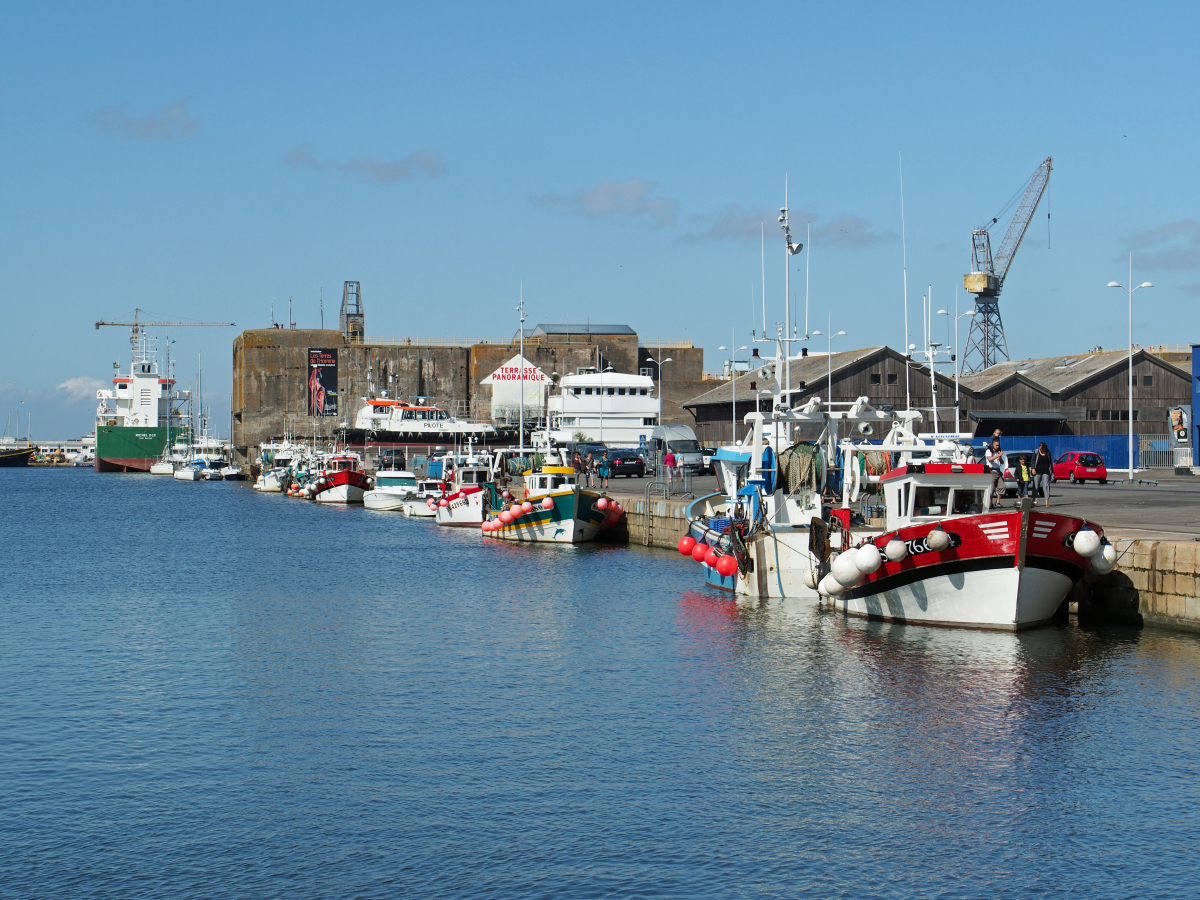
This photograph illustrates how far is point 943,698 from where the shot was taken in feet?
51.6

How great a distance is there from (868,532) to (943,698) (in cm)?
694

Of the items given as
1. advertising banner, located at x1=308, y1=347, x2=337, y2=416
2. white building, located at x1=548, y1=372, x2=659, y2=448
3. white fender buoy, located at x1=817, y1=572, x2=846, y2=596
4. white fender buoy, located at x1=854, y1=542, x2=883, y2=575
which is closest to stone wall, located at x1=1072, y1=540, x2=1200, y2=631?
white fender buoy, located at x1=854, y1=542, x2=883, y2=575

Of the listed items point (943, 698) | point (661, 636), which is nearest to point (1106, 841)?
point (943, 698)

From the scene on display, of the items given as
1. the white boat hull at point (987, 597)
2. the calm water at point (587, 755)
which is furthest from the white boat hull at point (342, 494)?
the white boat hull at point (987, 597)

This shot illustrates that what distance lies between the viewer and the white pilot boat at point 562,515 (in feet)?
126

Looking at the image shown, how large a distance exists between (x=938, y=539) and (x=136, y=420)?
136 meters

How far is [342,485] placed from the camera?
70750 millimetres

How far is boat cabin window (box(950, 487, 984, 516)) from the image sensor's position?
20.8 metres

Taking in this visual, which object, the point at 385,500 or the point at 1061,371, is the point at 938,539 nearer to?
the point at 385,500

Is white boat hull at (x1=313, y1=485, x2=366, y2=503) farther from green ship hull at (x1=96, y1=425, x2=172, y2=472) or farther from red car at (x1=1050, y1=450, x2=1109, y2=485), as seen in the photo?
green ship hull at (x1=96, y1=425, x2=172, y2=472)

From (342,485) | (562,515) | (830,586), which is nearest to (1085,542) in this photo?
(830,586)

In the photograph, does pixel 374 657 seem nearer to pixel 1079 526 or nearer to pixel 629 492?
pixel 1079 526

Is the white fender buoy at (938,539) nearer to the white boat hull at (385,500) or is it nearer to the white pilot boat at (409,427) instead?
the white boat hull at (385,500)

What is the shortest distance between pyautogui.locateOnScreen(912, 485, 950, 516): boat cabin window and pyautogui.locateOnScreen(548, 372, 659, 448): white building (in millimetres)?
56822
